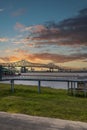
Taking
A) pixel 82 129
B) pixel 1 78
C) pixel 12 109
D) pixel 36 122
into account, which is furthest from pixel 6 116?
pixel 1 78

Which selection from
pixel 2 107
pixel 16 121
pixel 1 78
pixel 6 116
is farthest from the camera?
pixel 1 78

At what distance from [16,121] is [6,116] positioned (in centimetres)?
92

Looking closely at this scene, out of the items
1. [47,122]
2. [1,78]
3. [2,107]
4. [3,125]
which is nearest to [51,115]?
[47,122]

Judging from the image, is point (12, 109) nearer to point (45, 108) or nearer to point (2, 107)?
point (2, 107)

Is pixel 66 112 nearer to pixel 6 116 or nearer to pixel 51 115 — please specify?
pixel 51 115

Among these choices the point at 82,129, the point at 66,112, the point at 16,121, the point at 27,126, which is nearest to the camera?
the point at 82,129

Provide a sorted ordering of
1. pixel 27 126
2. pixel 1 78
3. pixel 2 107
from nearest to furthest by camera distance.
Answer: pixel 27 126
pixel 2 107
pixel 1 78

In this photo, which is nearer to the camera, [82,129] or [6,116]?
[82,129]

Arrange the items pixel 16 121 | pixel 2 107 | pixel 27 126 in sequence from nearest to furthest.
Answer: pixel 27 126, pixel 16 121, pixel 2 107

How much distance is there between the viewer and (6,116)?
32.2 ft

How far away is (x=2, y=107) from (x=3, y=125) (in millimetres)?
4097

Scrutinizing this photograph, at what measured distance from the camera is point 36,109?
1166 centimetres

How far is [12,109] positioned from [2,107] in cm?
81

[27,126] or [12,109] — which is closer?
[27,126]
